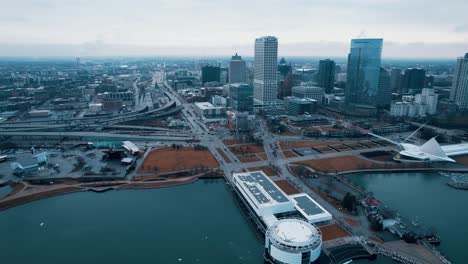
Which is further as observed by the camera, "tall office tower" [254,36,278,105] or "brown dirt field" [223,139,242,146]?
"tall office tower" [254,36,278,105]

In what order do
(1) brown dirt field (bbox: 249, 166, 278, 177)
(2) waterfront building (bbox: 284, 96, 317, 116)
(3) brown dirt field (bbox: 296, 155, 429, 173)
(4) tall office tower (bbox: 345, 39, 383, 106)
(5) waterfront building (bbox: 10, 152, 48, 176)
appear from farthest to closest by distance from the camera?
1. (4) tall office tower (bbox: 345, 39, 383, 106)
2. (2) waterfront building (bbox: 284, 96, 317, 116)
3. (3) brown dirt field (bbox: 296, 155, 429, 173)
4. (1) brown dirt field (bbox: 249, 166, 278, 177)
5. (5) waterfront building (bbox: 10, 152, 48, 176)

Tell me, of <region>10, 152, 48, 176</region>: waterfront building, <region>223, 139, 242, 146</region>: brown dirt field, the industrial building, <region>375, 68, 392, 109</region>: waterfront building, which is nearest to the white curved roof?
the industrial building

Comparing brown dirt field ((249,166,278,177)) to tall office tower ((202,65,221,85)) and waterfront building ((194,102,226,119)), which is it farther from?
tall office tower ((202,65,221,85))

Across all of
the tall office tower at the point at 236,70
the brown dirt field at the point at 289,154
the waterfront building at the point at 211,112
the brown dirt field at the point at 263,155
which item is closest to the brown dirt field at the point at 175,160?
the brown dirt field at the point at 263,155

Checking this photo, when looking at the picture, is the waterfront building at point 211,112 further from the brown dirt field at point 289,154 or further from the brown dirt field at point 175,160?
the brown dirt field at point 289,154

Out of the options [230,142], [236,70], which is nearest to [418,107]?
[230,142]

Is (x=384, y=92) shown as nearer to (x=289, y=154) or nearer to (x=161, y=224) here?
(x=289, y=154)

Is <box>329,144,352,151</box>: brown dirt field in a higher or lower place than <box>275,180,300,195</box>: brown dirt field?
higher
